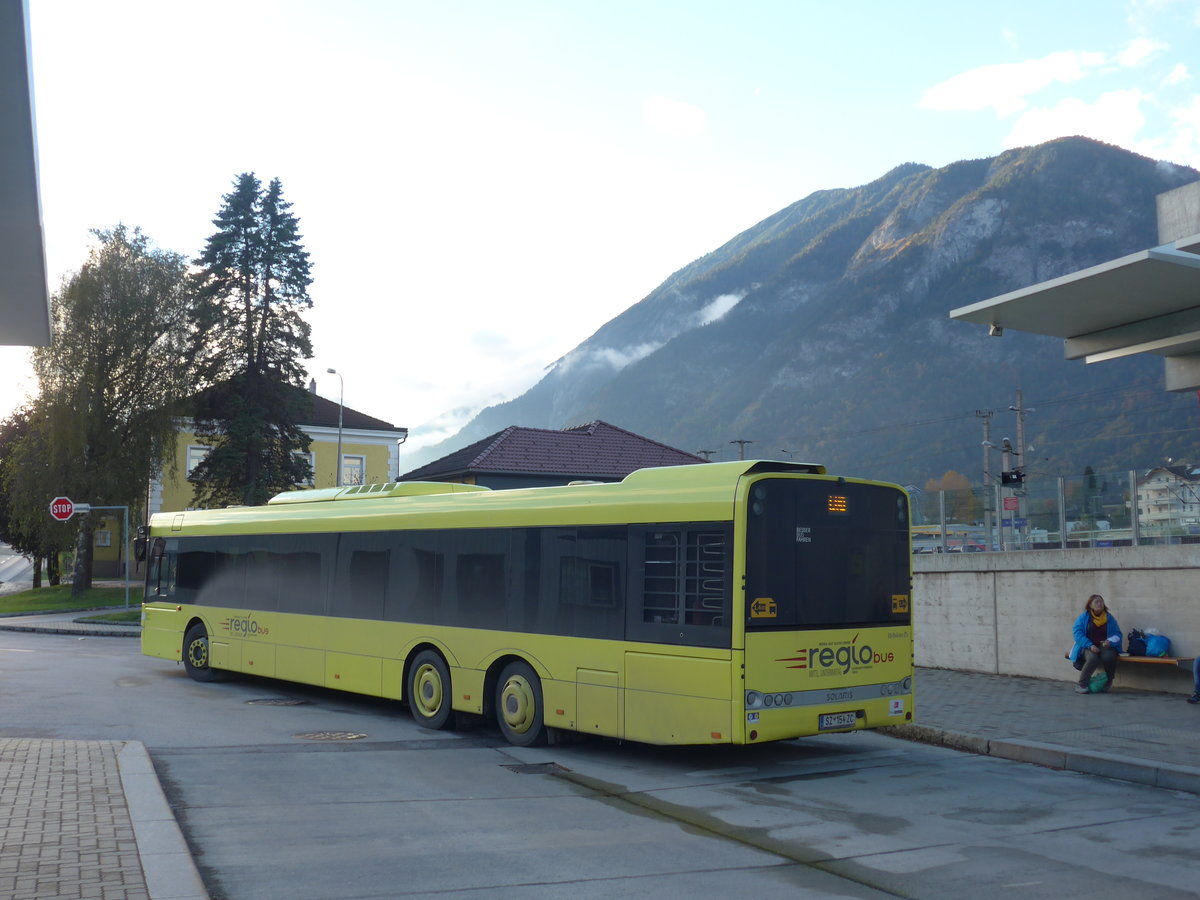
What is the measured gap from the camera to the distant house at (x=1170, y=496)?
53.4ft

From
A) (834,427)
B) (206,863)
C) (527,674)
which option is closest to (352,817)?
(206,863)

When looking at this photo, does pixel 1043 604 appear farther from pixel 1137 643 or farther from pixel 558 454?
pixel 558 454

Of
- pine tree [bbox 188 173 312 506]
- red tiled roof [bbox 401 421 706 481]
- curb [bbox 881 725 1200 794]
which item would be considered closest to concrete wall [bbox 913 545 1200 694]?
curb [bbox 881 725 1200 794]

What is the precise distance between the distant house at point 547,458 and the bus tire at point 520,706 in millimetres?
28237

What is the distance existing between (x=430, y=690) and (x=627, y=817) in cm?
527

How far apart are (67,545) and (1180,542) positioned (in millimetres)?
41574

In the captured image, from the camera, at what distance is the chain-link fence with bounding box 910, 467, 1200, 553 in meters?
16.6

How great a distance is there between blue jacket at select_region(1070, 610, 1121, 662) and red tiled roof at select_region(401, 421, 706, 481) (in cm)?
2702

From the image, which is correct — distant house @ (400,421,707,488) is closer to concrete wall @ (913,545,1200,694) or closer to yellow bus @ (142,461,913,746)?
concrete wall @ (913,545,1200,694)

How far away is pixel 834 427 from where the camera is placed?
157625 mm

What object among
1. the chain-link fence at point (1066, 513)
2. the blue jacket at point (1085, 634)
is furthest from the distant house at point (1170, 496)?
the blue jacket at point (1085, 634)

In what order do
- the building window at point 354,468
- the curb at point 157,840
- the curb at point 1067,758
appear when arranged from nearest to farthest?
1. the curb at point 157,840
2. the curb at point 1067,758
3. the building window at point 354,468

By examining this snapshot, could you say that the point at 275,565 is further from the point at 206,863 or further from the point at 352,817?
the point at 206,863

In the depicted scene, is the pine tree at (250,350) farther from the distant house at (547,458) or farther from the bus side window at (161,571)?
the bus side window at (161,571)
